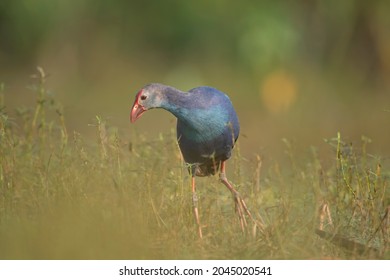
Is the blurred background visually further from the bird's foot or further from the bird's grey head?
the bird's foot

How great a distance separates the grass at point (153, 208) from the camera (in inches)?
143

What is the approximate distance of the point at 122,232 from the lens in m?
3.63

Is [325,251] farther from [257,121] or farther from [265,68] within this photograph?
[265,68]

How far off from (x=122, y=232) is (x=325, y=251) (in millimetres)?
780

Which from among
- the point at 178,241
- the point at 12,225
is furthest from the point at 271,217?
the point at 12,225

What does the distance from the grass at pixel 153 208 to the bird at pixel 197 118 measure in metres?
0.11

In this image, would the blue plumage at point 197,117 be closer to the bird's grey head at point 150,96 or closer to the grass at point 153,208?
the bird's grey head at point 150,96

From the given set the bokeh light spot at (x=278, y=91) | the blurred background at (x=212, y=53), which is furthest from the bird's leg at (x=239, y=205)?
the bokeh light spot at (x=278, y=91)

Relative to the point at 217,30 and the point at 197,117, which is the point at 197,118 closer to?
the point at 197,117

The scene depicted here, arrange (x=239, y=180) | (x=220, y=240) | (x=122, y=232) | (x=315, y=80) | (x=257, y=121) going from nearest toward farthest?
(x=122, y=232) → (x=220, y=240) → (x=239, y=180) → (x=257, y=121) → (x=315, y=80)

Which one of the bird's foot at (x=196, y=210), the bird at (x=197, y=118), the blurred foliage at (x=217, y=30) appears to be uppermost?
the blurred foliage at (x=217, y=30)

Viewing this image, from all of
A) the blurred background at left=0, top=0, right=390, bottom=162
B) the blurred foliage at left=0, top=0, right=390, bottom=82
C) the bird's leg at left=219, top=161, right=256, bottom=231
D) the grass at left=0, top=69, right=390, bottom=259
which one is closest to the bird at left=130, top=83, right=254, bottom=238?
the bird's leg at left=219, top=161, right=256, bottom=231

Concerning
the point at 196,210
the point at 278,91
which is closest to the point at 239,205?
the point at 196,210

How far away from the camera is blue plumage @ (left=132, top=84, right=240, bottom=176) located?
433 centimetres
